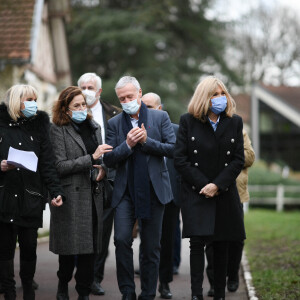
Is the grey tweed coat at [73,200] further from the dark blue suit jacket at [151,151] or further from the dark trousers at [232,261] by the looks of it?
the dark trousers at [232,261]

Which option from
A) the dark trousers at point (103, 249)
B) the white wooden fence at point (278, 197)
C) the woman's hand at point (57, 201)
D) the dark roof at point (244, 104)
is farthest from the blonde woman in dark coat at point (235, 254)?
the dark roof at point (244, 104)

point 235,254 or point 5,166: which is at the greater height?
point 5,166

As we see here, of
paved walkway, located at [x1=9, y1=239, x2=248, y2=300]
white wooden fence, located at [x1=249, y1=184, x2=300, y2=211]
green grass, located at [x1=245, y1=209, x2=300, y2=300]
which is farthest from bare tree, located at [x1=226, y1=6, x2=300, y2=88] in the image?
paved walkway, located at [x1=9, y1=239, x2=248, y2=300]

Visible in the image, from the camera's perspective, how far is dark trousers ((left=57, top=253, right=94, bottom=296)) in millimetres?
6180

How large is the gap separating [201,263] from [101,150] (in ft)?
4.57

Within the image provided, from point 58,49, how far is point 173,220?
14833 millimetres

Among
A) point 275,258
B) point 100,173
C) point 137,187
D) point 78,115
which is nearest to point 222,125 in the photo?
point 137,187

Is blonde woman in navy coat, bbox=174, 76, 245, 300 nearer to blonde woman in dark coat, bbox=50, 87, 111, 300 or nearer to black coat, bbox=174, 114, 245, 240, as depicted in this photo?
black coat, bbox=174, 114, 245, 240

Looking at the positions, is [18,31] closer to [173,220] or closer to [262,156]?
[173,220]

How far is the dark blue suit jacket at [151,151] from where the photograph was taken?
6055mm

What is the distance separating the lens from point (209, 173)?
19.9 ft

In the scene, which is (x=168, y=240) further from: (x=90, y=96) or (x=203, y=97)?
(x=203, y=97)

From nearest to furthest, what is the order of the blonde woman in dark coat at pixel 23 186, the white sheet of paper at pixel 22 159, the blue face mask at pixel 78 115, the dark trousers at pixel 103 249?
the white sheet of paper at pixel 22 159
the blonde woman in dark coat at pixel 23 186
the blue face mask at pixel 78 115
the dark trousers at pixel 103 249

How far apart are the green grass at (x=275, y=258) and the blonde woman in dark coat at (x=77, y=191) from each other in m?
1.96
